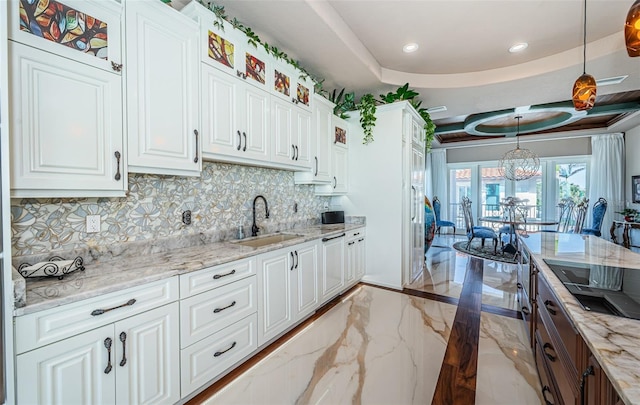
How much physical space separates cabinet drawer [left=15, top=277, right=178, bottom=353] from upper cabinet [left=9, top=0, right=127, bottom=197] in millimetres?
559

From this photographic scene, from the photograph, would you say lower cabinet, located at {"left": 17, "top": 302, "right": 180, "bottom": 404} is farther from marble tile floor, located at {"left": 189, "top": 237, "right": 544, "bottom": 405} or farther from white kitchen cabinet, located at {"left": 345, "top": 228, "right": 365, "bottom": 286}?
white kitchen cabinet, located at {"left": 345, "top": 228, "right": 365, "bottom": 286}

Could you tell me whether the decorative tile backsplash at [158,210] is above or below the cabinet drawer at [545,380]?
above

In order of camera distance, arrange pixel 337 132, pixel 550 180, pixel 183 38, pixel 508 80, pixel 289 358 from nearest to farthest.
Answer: pixel 183 38 < pixel 289 358 < pixel 508 80 < pixel 337 132 < pixel 550 180

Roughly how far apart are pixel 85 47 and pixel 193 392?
2.09 m

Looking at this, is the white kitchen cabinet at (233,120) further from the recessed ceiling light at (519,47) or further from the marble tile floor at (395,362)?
the recessed ceiling light at (519,47)

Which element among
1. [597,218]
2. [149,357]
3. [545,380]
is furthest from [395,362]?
[597,218]

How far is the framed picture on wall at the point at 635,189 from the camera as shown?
5379mm

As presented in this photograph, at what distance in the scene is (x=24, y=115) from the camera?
119 cm

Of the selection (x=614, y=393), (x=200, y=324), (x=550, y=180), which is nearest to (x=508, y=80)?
(x=614, y=393)

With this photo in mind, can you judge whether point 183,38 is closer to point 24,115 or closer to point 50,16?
point 50,16

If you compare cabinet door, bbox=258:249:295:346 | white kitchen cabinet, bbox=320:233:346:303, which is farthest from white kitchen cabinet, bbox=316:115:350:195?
cabinet door, bbox=258:249:295:346

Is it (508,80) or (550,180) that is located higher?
(508,80)

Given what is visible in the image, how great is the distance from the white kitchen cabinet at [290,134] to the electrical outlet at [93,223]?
137 centimetres

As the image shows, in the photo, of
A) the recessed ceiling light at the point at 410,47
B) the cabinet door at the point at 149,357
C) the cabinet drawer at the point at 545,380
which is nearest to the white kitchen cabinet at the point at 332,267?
the cabinet door at the point at 149,357
